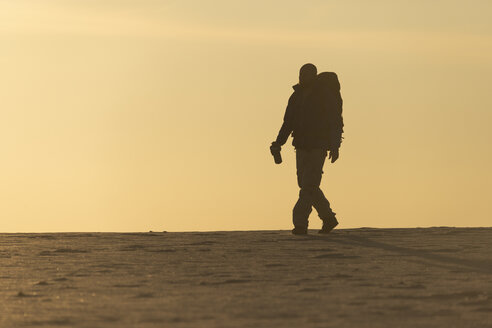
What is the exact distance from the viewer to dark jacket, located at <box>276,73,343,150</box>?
15719 mm

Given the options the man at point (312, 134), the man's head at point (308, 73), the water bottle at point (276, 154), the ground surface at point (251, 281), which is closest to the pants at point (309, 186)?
the man at point (312, 134)

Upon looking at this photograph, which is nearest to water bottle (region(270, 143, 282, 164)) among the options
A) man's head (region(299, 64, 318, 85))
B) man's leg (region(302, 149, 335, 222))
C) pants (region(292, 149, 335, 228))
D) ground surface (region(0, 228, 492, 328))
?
pants (region(292, 149, 335, 228))

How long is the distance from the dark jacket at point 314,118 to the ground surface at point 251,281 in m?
1.30

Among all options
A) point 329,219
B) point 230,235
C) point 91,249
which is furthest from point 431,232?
point 91,249

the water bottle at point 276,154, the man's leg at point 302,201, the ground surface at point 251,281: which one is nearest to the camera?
the ground surface at point 251,281

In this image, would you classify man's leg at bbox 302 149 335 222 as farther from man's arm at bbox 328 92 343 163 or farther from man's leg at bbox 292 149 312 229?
man's arm at bbox 328 92 343 163

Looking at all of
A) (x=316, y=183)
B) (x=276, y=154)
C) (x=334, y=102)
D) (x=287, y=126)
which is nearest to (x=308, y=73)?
(x=334, y=102)

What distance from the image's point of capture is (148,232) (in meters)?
17.3

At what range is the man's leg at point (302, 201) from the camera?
15.8 m

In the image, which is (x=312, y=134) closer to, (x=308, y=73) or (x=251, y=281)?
(x=308, y=73)

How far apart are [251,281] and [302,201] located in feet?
19.9

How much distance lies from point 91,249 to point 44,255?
2.99ft

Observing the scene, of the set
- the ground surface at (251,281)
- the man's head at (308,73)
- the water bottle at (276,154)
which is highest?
the man's head at (308,73)

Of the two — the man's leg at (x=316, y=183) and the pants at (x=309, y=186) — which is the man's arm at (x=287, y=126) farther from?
the man's leg at (x=316, y=183)
